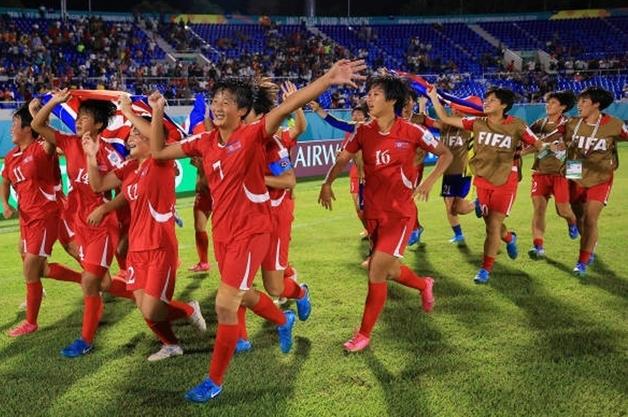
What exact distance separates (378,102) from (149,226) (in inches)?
79.0

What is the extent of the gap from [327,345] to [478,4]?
5193cm

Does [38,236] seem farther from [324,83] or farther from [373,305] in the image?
[324,83]

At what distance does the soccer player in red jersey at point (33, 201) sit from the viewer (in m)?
5.45

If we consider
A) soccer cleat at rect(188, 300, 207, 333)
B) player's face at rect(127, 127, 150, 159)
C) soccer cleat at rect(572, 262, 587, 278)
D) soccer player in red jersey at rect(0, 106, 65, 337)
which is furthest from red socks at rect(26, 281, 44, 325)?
soccer cleat at rect(572, 262, 587, 278)

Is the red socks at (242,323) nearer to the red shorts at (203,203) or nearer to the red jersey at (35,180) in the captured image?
the red jersey at (35,180)

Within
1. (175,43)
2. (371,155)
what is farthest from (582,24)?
(371,155)

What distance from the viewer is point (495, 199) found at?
23.7 feet

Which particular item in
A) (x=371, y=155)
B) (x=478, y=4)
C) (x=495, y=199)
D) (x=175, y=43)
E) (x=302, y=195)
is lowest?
(x=302, y=195)

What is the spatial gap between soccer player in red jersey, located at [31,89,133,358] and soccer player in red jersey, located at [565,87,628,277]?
525 centimetres

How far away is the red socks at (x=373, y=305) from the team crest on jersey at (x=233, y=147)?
1738mm

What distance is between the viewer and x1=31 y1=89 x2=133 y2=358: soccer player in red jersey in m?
4.93

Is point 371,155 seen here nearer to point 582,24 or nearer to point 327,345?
point 327,345

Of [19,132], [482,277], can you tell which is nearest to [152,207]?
[19,132]

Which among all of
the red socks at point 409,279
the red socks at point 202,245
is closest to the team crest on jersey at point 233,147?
the red socks at point 409,279
